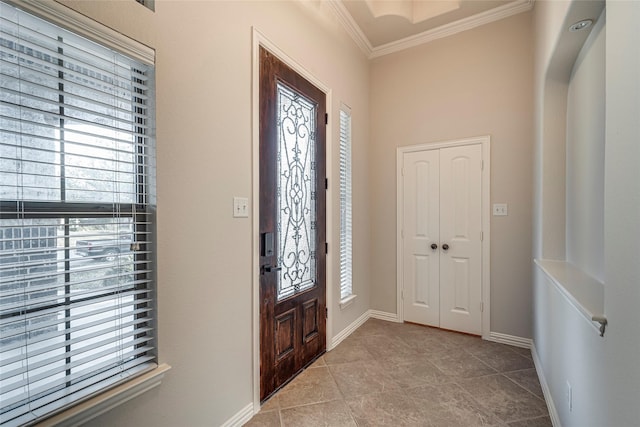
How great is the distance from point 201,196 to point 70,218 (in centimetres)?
56

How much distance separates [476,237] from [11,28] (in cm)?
346

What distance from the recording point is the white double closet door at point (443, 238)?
303 cm

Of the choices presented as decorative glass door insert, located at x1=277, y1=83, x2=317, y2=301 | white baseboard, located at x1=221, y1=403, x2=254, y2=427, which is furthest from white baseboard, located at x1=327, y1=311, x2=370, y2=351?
white baseboard, located at x1=221, y1=403, x2=254, y2=427

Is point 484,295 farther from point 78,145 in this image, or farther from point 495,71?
point 78,145

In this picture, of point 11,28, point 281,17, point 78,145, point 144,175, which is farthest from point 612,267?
point 281,17

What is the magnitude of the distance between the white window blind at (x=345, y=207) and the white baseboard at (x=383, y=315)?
641mm

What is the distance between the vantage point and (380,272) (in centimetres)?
356

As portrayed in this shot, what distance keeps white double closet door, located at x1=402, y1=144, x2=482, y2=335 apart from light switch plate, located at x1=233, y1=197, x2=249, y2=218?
214cm

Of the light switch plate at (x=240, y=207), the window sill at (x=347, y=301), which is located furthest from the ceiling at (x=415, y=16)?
the window sill at (x=347, y=301)

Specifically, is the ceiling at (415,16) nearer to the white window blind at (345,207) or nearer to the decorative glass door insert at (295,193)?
the white window blind at (345,207)

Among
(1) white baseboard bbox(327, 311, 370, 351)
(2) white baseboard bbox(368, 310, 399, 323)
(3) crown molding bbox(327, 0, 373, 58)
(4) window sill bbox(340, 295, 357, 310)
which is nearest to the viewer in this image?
(3) crown molding bbox(327, 0, 373, 58)

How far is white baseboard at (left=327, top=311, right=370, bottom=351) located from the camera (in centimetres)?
281

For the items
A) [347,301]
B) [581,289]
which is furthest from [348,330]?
[581,289]

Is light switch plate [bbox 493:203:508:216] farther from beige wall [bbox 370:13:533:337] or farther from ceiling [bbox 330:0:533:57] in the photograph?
ceiling [bbox 330:0:533:57]
